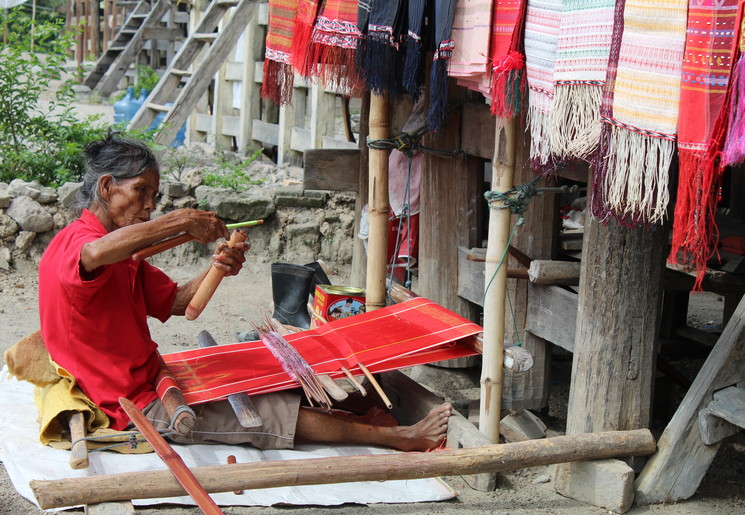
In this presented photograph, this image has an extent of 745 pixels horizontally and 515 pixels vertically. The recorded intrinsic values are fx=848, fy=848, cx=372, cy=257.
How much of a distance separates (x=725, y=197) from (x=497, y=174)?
138 inches

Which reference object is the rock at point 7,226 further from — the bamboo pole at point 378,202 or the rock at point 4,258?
the bamboo pole at point 378,202

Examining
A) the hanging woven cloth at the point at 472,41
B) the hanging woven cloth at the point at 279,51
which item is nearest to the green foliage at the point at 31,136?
the hanging woven cloth at the point at 279,51

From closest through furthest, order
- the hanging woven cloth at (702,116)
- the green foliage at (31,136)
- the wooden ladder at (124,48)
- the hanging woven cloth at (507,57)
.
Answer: the hanging woven cloth at (702,116) < the hanging woven cloth at (507,57) < the green foliage at (31,136) < the wooden ladder at (124,48)

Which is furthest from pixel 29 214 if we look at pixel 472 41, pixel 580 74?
pixel 580 74

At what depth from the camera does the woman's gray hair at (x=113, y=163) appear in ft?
11.5

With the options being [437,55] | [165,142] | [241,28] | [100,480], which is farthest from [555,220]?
[241,28]

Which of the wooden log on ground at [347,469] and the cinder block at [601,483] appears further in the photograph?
the cinder block at [601,483]

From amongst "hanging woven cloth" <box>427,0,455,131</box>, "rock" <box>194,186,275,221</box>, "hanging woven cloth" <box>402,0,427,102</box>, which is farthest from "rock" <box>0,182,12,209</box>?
"hanging woven cloth" <box>427,0,455,131</box>

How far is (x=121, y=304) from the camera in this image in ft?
11.6

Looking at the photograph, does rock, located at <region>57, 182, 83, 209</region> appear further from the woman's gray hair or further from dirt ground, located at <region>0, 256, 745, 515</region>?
the woman's gray hair

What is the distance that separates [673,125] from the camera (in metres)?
2.41

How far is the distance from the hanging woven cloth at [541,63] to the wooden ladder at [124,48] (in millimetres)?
11017

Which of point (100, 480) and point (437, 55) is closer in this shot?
point (100, 480)

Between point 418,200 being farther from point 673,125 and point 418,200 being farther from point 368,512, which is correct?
point 673,125
